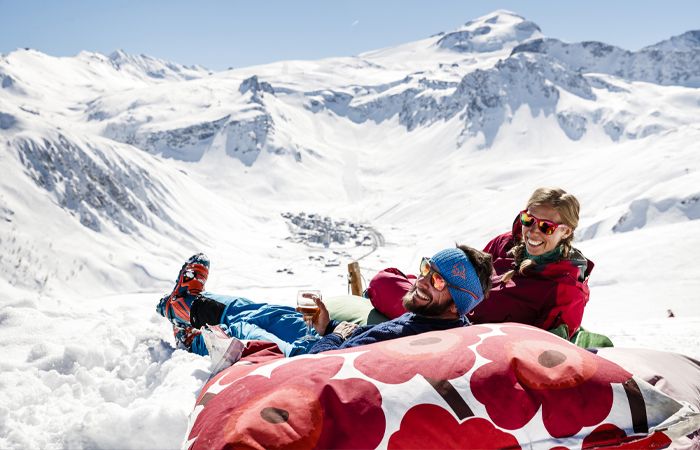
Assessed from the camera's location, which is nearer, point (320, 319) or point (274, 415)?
point (274, 415)

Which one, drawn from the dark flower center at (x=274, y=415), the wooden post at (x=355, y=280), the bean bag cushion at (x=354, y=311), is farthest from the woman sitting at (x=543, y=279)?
the wooden post at (x=355, y=280)

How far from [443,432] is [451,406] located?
0.13 metres

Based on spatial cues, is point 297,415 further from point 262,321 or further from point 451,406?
point 262,321

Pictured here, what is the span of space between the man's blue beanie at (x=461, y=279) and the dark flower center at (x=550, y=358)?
2.77 feet

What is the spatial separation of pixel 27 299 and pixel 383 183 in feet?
481

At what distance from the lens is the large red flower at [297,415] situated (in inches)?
85.3

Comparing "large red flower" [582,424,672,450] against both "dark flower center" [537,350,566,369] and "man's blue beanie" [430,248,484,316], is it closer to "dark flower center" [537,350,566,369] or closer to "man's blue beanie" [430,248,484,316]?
"dark flower center" [537,350,566,369]

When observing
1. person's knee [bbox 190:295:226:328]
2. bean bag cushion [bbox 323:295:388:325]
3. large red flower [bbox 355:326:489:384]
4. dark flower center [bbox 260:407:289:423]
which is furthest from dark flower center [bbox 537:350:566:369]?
person's knee [bbox 190:295:226:328]

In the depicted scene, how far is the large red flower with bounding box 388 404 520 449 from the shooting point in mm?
2268

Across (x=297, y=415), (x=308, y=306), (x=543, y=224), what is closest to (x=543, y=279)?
(x=543, y=224)

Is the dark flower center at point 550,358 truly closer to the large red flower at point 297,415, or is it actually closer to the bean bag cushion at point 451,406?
the bean bag cushion at point 451,406

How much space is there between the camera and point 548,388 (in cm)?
239

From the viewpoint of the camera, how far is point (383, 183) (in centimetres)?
15250

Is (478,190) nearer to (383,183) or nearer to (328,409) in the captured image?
(383,183)
